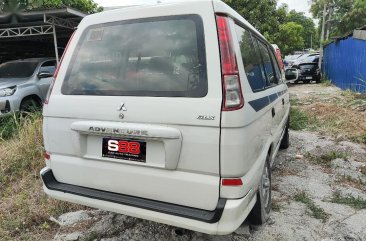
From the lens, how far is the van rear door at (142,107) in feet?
7.24

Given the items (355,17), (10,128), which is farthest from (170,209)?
(355,17)

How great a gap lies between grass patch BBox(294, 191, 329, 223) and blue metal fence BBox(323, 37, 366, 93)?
8.83 meters

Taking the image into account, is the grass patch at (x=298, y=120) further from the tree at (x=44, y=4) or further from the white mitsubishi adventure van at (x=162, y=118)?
the tree at (x=44, y=4)

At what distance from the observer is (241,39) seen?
8.58ft

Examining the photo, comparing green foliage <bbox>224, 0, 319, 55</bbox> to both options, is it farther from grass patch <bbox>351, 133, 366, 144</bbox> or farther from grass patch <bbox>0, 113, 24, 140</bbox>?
grass patch <bbox>0, 113, 24, 140</bbox>

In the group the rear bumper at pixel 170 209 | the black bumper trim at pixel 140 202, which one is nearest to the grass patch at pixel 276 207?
the rear bumper at pixel 170 209

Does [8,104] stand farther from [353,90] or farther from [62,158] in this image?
[353,90]

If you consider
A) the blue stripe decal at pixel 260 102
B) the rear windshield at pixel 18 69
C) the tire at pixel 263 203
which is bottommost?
the tire at pixel 263 203

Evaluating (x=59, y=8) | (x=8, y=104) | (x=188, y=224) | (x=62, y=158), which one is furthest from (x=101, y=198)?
(x=59, y=8)

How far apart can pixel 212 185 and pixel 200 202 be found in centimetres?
15

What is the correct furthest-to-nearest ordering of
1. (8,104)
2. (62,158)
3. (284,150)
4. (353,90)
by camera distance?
(353,90), (8,104), (284,150), (62,158)

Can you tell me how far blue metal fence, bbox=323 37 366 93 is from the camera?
11.9 metres

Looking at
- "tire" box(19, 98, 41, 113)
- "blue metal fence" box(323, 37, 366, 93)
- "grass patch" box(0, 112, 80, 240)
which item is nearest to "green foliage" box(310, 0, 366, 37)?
"blue metal fence" box(323, 37, 366, 93)

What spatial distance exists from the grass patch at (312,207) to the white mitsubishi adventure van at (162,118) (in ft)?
3.13
